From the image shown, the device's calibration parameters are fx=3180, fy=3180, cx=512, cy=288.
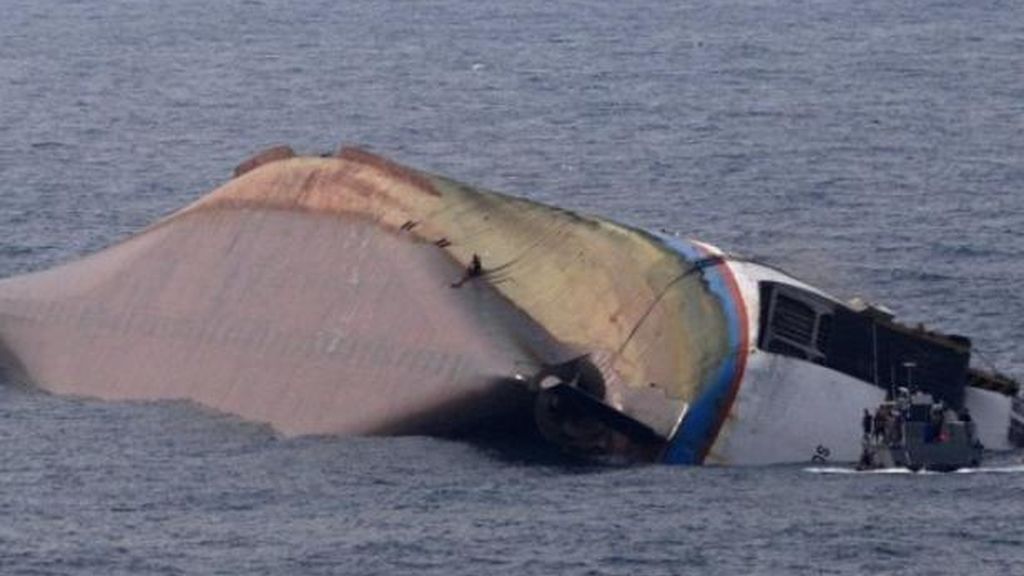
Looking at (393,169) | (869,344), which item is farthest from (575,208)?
(869,344)

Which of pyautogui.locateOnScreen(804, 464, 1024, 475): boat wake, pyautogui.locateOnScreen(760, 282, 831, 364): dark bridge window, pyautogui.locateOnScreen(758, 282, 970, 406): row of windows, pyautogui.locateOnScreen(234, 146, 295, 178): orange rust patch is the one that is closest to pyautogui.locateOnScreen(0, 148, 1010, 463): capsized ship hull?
pyautogui.locateOnScreen(234, 146, 295, 178): orange rust patch

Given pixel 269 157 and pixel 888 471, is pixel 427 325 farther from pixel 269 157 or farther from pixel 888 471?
pixel 269 157

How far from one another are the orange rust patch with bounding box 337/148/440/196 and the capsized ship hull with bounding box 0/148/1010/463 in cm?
10

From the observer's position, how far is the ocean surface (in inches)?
3334

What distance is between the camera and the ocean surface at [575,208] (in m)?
84.7

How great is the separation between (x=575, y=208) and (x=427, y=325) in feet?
150

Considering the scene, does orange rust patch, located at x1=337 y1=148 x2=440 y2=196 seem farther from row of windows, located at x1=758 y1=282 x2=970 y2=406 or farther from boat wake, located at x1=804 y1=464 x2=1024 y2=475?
boat wake, located at x1=804 y1=464 x2=1024 y2=475

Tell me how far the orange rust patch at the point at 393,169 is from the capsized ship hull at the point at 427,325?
10cm

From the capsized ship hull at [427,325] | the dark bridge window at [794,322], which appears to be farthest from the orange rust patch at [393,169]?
the dark bridge window at [794,322]

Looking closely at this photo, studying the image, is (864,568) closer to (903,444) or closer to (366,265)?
(903,444)

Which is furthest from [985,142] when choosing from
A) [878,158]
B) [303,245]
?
[303,245]

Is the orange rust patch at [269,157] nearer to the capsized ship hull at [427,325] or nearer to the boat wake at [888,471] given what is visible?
the capsized ship hull at [427,325]

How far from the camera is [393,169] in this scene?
359ft

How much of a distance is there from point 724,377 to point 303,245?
783 inches
